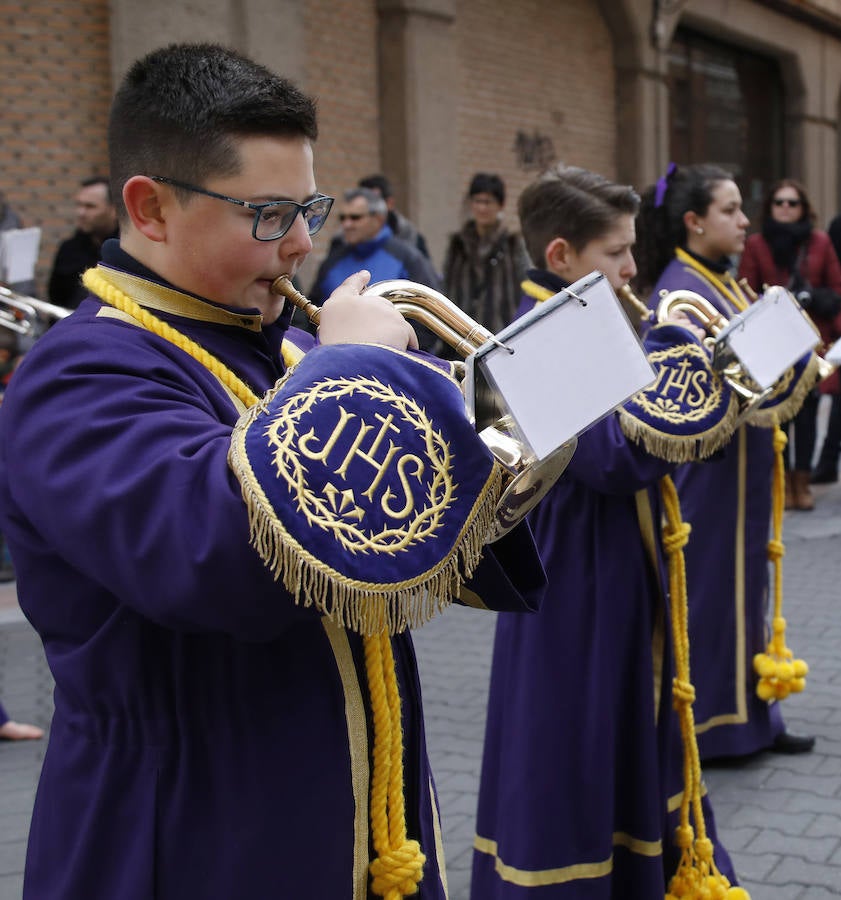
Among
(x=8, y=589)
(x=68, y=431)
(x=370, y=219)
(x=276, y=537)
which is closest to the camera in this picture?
(x=276, y=537)

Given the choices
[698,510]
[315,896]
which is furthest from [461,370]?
[698,510]

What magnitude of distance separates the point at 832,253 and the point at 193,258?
725 centimetres

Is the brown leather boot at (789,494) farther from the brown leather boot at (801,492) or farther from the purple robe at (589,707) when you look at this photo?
the purple robe at (589,707)

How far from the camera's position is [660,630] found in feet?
9.78

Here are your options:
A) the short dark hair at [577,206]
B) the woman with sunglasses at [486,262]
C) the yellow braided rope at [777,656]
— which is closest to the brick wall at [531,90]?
the woman with sunglasses at [486,262]

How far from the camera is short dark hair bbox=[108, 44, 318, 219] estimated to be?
153cm

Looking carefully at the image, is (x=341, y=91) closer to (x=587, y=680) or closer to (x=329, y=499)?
(x=587, y=680)

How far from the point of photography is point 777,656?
165 inches

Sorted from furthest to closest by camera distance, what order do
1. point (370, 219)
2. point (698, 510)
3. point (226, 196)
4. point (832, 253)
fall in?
1. point (832, 253)
2. point (370, 219)
3. point (698, 510)
4. point (226, 196)

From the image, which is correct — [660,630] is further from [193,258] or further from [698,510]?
[193,258]

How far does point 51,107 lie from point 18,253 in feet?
8.03

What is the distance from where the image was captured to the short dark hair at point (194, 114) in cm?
153

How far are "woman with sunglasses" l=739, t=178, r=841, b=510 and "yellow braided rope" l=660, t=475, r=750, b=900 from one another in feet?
17.0

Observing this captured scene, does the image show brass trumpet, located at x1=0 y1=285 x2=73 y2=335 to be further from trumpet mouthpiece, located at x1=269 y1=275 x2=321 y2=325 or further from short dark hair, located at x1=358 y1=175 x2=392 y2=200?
trumpet mouthpiece, located at x1=269 y1=275 x2=321 y2=325
